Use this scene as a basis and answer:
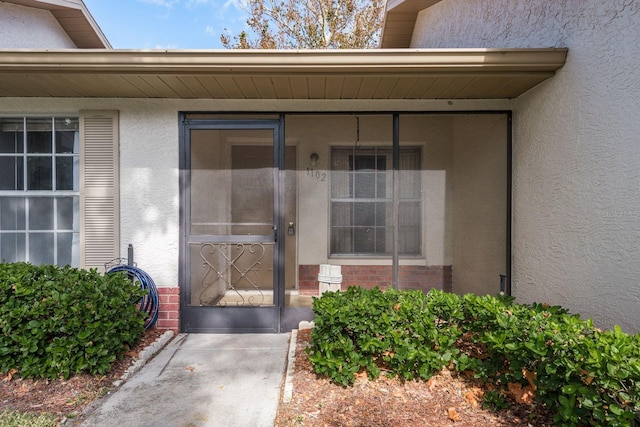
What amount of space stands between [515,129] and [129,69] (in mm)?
4010

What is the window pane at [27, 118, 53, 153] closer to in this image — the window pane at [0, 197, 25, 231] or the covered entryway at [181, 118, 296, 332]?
the window pane at [0, 197, 25, 231]

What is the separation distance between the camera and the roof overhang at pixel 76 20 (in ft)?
15.8

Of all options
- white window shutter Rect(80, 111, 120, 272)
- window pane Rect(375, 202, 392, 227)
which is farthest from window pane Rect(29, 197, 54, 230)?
window pane Rect(375, 202, 392, 227)

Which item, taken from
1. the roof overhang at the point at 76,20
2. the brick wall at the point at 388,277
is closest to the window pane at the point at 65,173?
the roof overhang at the point at 76,20

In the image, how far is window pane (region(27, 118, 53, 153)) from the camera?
13.1ft

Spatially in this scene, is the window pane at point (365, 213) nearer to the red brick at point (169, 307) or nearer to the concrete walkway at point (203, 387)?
the concrete walkway at point (203, 387)

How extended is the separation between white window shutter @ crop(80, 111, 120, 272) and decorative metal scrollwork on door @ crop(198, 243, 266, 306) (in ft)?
3.40

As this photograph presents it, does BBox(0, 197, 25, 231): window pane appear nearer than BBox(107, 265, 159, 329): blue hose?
No

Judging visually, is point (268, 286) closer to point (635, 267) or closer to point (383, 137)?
point (383, 137)

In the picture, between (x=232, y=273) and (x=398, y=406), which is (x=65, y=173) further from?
(x=398, y=406)

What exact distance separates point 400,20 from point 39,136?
5.43 m

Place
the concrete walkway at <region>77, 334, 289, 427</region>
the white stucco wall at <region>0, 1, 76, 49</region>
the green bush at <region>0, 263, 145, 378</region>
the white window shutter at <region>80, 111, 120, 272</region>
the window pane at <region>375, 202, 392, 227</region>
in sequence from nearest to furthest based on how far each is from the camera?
the concrete walkway at <region>77, 334, 289, 427</region>, the green bush at <region>0, 263, 145, 378</region>, the white window shutter at <region>80, 111, 120, 272</region>, the window pane at <region>375, 202, 392, 227</region>, the white stucco wall at <region>0, 1, 76, 49</region>

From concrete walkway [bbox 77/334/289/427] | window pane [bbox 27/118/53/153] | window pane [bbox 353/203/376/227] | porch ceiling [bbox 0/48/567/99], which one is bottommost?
concrete walkway [bbox 77/334/289/427]

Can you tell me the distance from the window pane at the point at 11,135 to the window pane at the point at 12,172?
10cm
